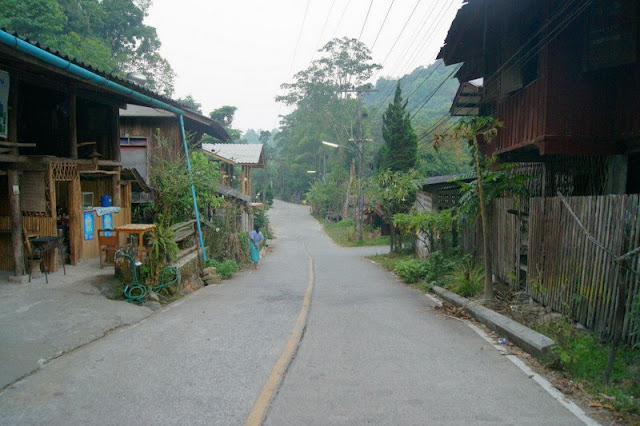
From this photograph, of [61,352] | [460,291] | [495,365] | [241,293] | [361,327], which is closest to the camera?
[495,365]

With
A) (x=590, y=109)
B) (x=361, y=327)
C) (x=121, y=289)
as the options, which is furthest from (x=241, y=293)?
(x=590, y=109)

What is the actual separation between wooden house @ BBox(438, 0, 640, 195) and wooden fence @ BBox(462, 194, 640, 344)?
5.53 feet

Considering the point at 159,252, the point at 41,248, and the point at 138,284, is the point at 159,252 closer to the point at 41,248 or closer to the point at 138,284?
the point at 138,284

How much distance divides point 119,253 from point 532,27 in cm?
1033

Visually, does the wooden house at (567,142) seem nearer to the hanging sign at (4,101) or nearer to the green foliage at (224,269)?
the green foliage at (224,269)

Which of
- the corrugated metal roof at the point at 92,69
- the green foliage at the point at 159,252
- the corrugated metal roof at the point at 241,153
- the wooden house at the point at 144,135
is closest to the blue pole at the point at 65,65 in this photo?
the corrugated metal roof at the point at 92,69

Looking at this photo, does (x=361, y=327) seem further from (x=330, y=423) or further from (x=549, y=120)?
(x=549, y=120)

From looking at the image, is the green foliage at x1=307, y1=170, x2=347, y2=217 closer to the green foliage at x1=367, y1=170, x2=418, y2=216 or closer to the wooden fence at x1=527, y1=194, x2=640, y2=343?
the green foliage at x1=367, y1=170, x2=418, y2=216

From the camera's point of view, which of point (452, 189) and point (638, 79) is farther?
point (452, 189)

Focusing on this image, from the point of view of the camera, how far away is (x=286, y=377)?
480 cm

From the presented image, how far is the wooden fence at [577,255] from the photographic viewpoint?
5355 millimetres

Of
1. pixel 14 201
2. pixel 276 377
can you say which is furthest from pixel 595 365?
pixel 14 201

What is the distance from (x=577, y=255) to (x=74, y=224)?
9836 millimetres

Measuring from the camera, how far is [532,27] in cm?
1050
